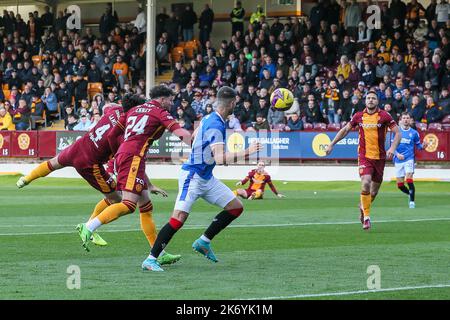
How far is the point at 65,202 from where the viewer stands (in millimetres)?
23797

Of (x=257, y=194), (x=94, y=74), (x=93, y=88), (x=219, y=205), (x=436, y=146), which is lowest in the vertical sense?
(x=257, y=194)

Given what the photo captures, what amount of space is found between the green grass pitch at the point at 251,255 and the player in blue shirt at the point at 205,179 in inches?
15.8

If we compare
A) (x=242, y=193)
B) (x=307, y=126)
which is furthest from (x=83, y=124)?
(x=242, y=193)

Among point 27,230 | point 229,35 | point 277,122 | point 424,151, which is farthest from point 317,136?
point 27,230

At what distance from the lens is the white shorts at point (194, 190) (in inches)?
454

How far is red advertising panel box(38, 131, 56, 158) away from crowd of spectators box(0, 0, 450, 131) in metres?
0.82

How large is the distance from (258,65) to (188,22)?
650 cm

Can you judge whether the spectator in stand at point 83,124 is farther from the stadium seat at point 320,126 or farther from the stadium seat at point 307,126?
the stadium seat at point 320,126

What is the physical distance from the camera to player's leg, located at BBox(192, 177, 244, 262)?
11.6 metres

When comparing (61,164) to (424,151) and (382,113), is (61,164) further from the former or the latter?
(424,151)

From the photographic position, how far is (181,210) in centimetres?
1149

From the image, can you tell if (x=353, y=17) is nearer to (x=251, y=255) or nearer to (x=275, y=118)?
(x=275, y=118)

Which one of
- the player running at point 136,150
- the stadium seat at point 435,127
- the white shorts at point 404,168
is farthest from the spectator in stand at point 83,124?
the player running at point 136,150
